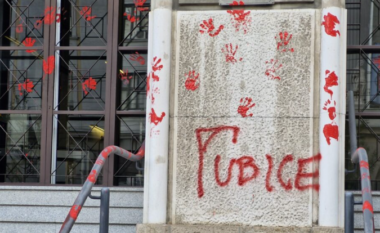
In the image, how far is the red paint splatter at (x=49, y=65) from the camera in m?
8.30

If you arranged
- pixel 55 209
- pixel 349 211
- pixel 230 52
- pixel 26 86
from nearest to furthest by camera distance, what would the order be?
pixel 349 211 < pixel 230 52 < pixel 55 209 < pixel 26 86

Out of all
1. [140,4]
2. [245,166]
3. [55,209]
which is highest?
[140,4]

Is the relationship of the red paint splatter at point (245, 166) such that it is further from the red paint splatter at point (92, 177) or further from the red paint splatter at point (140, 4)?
the red paint splatter at point (140, 4)

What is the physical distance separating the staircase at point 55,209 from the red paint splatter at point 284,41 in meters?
2.37

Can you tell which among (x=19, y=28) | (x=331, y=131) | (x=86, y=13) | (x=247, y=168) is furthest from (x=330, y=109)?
(x=19, y=28)

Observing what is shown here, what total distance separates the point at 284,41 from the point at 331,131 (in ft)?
3.18

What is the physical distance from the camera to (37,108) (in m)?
8.52

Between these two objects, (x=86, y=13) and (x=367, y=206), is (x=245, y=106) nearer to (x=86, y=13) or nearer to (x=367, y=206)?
(x=367, y=206)

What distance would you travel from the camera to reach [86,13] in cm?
849

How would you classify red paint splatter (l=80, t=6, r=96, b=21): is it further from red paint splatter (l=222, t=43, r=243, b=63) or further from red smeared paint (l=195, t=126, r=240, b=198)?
A: red smeared paint (l=195, t=126, r=240, b=198)

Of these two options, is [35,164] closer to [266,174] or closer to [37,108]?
[37,108]

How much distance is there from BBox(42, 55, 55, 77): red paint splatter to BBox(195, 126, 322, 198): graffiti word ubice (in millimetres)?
2526

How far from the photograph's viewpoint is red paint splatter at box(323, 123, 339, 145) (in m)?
6.38

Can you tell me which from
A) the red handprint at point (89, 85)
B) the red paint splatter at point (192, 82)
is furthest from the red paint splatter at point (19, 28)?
the red paint splatter at point (192, 82)
